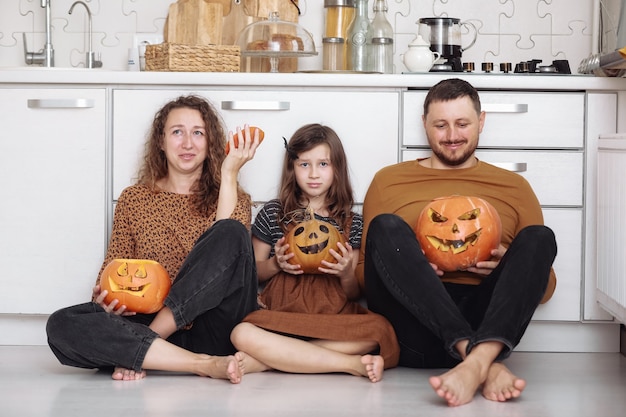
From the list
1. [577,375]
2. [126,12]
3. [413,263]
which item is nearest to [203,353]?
[413,263]

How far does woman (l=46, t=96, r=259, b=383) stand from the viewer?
237 cm

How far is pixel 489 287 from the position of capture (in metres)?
2.45

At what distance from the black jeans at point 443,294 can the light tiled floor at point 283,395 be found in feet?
0.40

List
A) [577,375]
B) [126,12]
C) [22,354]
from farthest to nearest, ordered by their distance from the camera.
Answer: [126,12] < [22,354] < [577,375]

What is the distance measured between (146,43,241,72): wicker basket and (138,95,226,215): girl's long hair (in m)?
0.12

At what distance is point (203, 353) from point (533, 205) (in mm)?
1003

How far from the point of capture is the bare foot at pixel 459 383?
2.10 m

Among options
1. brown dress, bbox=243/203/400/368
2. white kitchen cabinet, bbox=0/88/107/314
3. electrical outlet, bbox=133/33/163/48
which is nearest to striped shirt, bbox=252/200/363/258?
brown dress, bbox=243/203/400/368

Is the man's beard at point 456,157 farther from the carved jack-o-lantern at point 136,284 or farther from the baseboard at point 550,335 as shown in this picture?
the carved jack-o-lantern at point 136,284

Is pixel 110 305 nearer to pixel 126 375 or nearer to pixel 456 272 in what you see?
pixel 126 375

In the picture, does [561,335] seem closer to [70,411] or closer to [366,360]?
[366,360]

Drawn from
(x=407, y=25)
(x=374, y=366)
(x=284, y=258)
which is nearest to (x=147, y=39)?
(x=407, y=25)

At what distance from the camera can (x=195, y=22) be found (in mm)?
3178

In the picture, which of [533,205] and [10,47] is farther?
[10,47]
